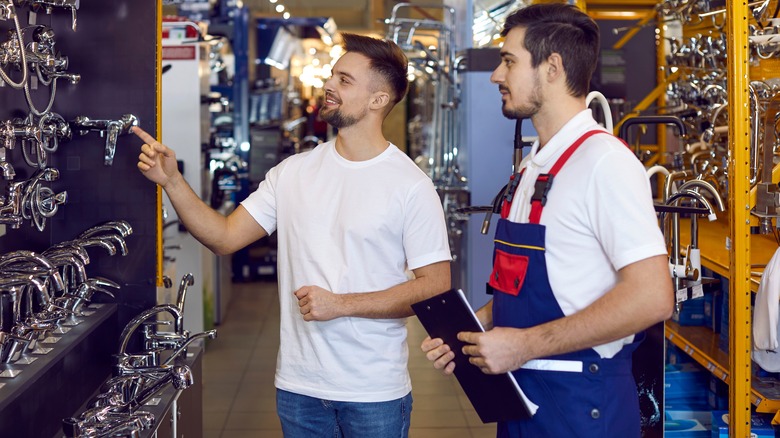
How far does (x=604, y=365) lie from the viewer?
75.7 inches

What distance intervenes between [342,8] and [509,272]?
15554 millimetres

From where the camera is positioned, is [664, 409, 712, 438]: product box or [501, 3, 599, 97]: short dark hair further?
[664, 409, 712, 438]: product box

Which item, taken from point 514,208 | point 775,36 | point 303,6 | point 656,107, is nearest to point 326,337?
point 514,208

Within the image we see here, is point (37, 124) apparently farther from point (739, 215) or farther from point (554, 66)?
point (739, 215)

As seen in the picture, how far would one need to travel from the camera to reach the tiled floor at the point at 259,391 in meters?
4.84

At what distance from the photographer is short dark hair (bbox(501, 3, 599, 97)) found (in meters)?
1.92

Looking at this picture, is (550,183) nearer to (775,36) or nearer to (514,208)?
(514,208)

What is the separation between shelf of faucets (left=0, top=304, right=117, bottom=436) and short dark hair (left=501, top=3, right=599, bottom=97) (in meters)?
1.42

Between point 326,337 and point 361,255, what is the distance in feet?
0.75

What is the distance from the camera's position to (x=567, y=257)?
188 cm

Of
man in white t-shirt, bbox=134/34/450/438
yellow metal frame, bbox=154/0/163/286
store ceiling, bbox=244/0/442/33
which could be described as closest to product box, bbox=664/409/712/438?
man in white t-shirt, bbox=134/34/450/438

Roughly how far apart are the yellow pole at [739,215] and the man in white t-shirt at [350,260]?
1174mm

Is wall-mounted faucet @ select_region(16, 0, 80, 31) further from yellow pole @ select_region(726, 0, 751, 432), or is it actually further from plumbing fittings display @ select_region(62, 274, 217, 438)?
yellow pole @ select_region(726, 0, 751, 432)

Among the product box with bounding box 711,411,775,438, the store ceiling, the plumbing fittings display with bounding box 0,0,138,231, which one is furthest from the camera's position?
the store ceiling
